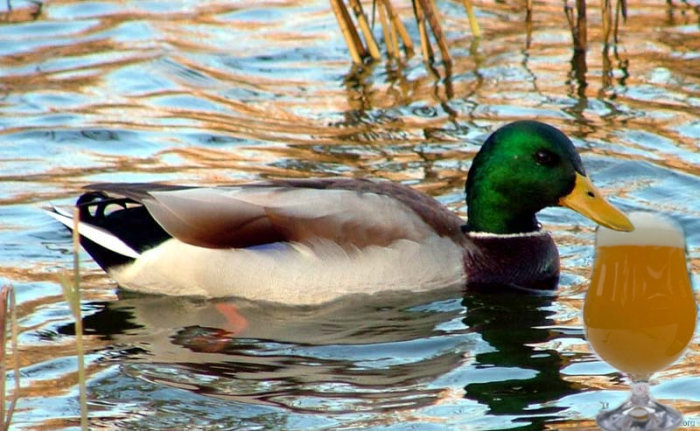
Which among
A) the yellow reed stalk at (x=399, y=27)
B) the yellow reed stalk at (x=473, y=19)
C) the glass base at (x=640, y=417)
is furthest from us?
the yellow reed stalk at (x=473, y=19)

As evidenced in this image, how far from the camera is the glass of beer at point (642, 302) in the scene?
3.65 meters

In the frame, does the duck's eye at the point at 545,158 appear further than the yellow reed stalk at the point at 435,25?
No

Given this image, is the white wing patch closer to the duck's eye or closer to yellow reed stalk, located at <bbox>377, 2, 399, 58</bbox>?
the duck's eye

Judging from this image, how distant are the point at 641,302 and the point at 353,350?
7.80ft

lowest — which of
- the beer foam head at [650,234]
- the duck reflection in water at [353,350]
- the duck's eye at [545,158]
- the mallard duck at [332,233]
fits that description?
the duck reflection in water at [353,350]

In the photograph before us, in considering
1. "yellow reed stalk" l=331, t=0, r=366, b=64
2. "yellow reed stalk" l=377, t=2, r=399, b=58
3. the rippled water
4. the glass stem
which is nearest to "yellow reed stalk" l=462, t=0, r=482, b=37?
the rippled water

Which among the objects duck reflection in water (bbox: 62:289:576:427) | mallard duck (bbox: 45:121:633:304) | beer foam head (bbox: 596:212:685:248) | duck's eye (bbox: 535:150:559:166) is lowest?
duck reflection in water (bbox: 62:289:576:427)

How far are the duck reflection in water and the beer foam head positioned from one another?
1.37m

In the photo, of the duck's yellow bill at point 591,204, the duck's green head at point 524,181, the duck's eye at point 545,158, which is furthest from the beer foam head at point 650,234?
the duck's eye at point 545,158

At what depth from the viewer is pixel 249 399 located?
5.27 meters

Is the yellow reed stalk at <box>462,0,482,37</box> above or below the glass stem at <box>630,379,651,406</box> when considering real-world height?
above

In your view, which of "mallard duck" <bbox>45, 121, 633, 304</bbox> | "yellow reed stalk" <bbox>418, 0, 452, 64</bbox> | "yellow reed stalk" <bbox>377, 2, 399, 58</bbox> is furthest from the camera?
"yellow reed stalk" <bbox>377, 2, 399, 58</bbox>

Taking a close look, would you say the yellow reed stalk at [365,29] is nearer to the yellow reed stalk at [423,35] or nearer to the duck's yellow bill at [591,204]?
the yellow reed stalk at [423,35]

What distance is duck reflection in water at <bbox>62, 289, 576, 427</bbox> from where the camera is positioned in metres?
5.28
